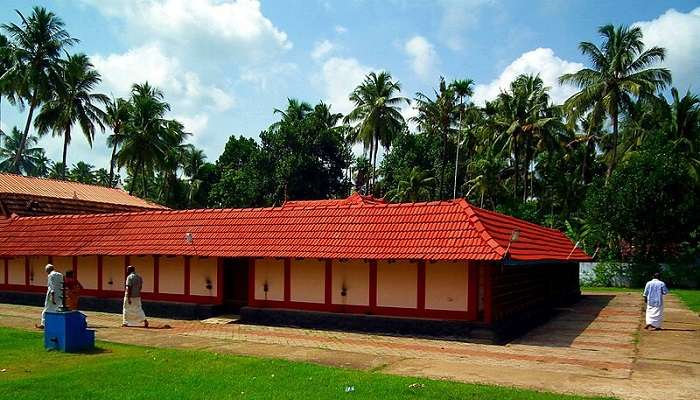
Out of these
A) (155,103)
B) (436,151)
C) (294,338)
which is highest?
(155,103)

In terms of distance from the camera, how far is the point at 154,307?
61.0ft

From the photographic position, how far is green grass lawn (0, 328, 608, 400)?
326 inches

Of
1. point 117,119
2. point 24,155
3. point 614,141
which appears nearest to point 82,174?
point 24,155

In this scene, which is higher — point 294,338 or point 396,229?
point 396,229

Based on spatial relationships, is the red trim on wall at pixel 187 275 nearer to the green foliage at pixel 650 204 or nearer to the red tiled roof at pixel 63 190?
the red tiled roof at pixel 63 190

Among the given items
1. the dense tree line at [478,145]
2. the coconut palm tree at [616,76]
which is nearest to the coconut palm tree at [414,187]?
the dense tree line at [478,145]

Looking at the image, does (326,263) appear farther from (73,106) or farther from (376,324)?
(73,106)

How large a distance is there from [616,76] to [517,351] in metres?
29.2

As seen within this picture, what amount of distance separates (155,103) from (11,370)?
3834 cm

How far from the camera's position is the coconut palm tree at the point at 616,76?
35.9 metres

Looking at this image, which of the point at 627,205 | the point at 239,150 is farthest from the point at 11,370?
the point at 239,150

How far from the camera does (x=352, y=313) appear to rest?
15547 millimetres

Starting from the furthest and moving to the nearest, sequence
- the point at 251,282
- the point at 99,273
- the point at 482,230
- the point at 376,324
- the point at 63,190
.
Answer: the point at 63,190 < the point at 99,273 < the point at 251,282 < the point at 376,324 < the point at 482,230

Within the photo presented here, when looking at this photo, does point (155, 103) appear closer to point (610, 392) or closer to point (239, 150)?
point (239, 150)
